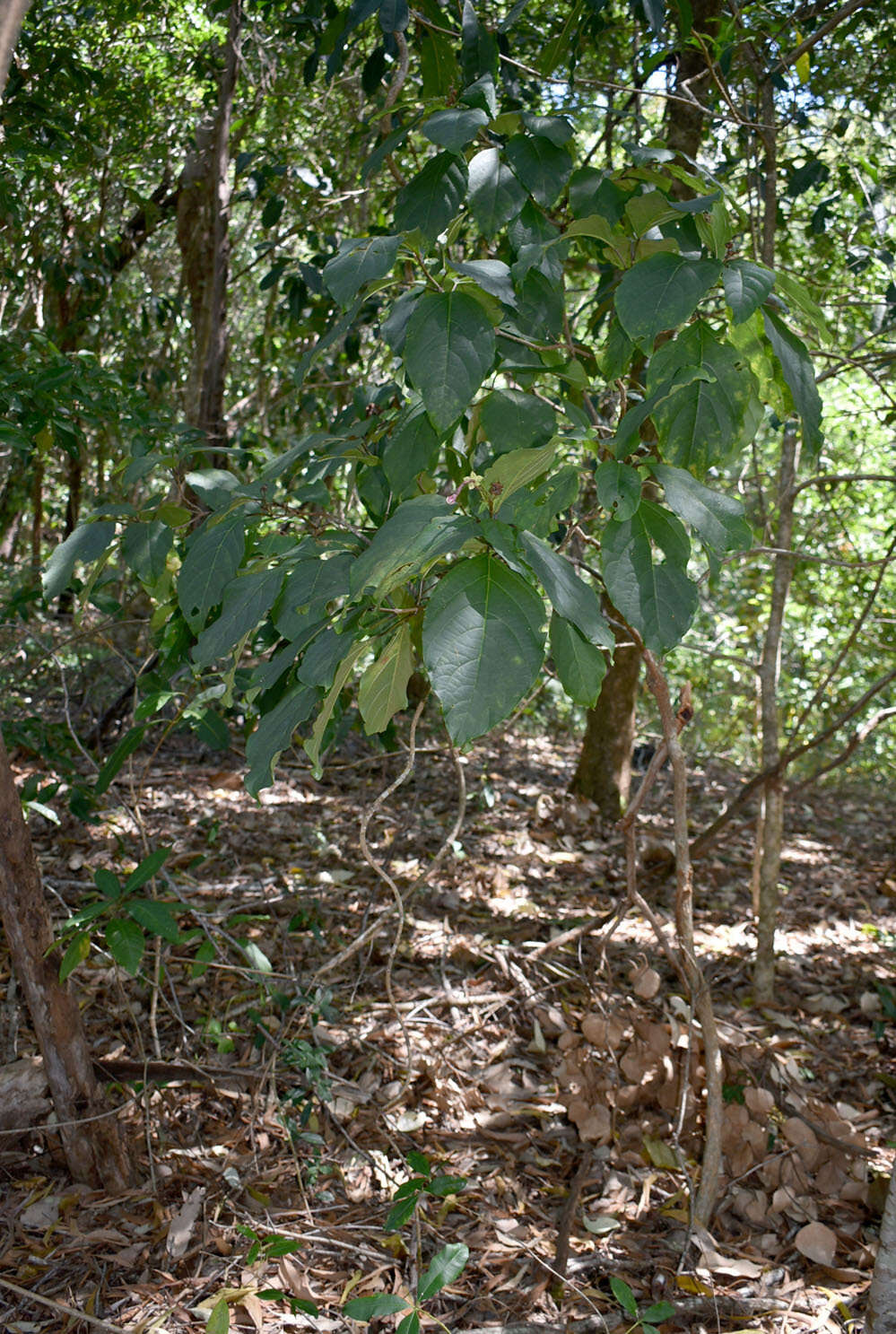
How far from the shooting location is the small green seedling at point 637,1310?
169 cm

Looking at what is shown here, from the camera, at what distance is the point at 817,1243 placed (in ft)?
6.53

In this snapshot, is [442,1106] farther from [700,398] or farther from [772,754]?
[700,398]

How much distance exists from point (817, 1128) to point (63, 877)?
2.16 m

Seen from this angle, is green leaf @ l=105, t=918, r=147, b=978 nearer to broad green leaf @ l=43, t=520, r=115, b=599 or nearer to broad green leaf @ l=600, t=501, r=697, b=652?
broad green leaf @ l=43, t=520, r=115, b=599

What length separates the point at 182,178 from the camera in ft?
15.4

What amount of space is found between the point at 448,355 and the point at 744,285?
0.32 metres

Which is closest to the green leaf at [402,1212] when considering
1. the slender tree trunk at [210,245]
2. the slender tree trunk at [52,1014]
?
the slender tree trunk at [52,1014]

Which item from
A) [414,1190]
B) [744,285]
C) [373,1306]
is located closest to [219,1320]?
[373,1306]

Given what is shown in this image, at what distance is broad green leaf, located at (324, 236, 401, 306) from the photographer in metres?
1.07

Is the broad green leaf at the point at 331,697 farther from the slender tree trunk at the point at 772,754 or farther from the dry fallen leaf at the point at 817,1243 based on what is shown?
the slender tree trunk at the point at 772,754

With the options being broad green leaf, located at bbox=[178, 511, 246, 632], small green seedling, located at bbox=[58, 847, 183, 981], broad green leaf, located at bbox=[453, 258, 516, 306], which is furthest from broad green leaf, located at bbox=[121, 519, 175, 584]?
broad green leaf, located at bbox=[453, 258, 516, 306]

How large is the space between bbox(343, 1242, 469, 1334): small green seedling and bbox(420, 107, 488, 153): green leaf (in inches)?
62.7

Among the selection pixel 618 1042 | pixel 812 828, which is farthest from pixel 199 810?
pixel 812 828

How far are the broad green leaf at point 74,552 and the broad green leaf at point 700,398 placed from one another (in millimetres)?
821
